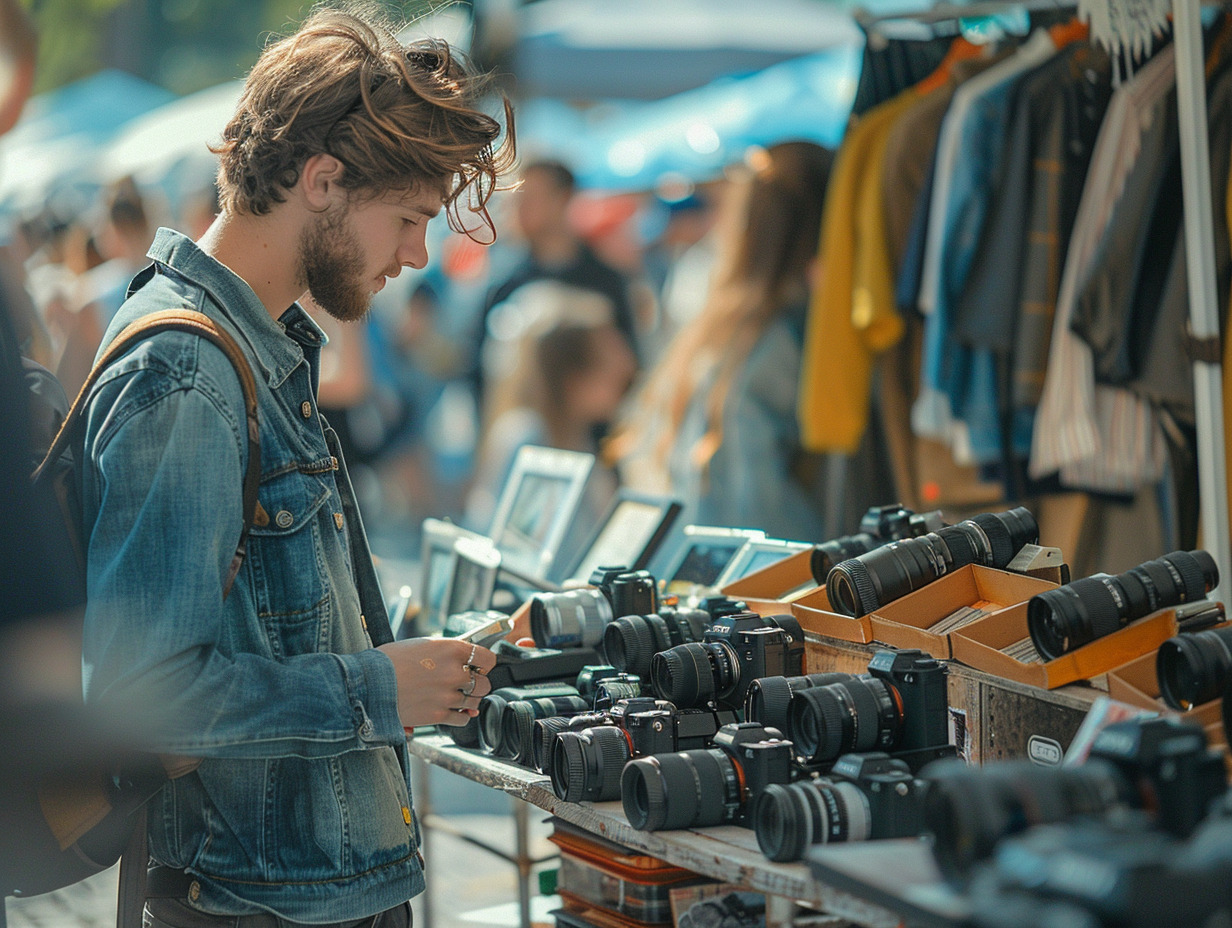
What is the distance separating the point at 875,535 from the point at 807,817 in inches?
39.8

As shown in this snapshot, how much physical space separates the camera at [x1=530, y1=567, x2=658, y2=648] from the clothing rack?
1407 mm

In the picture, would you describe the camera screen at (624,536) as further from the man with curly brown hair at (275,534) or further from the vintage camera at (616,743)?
the man with curly brown hair at (275,534)

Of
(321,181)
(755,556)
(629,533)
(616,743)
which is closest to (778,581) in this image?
(755,556)

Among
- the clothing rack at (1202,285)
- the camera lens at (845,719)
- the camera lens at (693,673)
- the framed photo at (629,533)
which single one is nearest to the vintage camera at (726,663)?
the camera lens at (693,673)

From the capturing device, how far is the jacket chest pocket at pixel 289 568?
6.33ft

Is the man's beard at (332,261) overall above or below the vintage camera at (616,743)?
above

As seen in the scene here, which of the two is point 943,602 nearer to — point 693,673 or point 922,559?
point 922,559

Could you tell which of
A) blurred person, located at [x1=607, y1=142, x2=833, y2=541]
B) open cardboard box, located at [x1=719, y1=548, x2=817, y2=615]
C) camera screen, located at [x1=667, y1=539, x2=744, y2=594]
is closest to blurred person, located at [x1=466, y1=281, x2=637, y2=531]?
blurred person, located at [x1=607, y1=142, x2=833, y2=541]

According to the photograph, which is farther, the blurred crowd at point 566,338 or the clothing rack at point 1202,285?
the blurred crowd at point 566,338

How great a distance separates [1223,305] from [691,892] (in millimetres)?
2149

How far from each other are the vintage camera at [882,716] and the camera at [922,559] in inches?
12.0

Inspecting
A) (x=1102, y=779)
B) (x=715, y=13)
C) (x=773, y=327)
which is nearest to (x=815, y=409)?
(x=773, y=327)

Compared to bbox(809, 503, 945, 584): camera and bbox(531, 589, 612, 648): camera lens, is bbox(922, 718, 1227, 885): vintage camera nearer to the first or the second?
bbox(809, 503, 945, 584): camera

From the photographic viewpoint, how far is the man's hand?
202 centimetres
